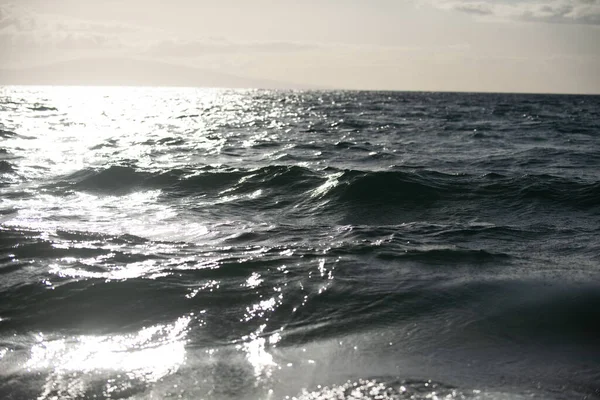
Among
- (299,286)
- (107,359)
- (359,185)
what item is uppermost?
(359,185)

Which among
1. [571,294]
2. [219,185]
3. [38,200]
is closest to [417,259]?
[571,294]

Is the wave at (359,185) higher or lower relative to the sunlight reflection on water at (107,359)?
higher

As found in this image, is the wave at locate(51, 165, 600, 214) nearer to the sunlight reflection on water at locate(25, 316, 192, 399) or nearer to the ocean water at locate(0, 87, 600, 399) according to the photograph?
the ocean water at locate(0, 87, 600, 399)

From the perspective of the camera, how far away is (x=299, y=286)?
19.7 ft

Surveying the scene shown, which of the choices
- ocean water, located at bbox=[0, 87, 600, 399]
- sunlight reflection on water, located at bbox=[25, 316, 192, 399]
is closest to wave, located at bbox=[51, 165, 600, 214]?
ocean water, located at bbox=[0, 87, 600, 399]

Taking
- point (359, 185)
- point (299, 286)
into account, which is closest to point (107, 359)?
point (299, 286)

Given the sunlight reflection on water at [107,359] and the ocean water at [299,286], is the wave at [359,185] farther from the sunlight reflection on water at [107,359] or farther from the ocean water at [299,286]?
the sunlight reflection on water at [107,359]

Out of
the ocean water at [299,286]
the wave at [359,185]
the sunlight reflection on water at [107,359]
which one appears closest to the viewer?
the sunlight reflection on water at [107,359]

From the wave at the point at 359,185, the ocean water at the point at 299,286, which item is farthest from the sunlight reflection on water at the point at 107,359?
the wave at the point at 359,185

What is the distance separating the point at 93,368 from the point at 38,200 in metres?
7.41

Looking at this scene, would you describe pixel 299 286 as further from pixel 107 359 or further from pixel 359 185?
pixel 359 185

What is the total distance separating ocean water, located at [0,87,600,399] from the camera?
13.5 ft

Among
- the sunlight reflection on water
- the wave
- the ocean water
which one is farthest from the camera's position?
the wave

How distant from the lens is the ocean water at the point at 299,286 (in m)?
4.12
